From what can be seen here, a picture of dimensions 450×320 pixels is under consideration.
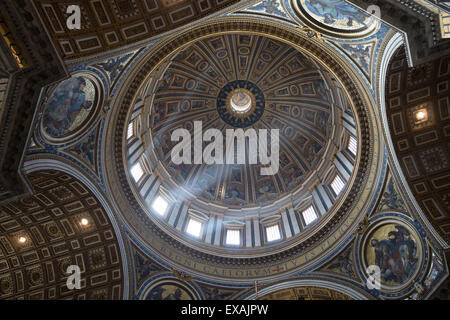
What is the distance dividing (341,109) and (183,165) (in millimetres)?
12062

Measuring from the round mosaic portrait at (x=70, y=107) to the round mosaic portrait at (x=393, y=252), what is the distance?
14.0 meters

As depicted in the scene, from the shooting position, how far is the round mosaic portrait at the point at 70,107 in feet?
43.5

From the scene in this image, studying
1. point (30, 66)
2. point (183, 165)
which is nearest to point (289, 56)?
point (183, 165)

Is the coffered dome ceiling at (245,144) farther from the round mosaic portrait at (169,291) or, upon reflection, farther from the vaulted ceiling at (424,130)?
the vaulted ceiling at (424,130)

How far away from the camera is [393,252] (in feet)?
53.5

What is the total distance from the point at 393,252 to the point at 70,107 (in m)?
15.1

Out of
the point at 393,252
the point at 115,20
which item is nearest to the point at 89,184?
the point at 115,20

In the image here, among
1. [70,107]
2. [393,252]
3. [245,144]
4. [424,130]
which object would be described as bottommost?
[393,252]

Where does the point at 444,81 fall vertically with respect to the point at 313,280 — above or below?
above

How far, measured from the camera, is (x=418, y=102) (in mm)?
13539

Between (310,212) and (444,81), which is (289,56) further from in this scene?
(444,81)

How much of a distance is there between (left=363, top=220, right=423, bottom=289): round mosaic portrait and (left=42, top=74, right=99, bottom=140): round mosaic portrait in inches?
552

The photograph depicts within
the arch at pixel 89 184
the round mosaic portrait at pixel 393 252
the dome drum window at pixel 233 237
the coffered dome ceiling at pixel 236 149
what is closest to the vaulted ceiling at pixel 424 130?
the round mosaic portrait at pixel 393 252

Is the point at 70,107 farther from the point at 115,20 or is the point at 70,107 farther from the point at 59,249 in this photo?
the point at 59,249
